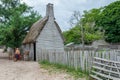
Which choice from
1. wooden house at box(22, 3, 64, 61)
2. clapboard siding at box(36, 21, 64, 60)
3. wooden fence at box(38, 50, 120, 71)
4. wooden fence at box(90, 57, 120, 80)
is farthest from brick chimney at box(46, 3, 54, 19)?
wooden fence at box(90, 57, 120, 80)

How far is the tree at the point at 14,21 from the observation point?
31.6m

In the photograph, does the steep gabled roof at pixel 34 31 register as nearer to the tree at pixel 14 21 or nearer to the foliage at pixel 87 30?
the tree at pixel 14 21

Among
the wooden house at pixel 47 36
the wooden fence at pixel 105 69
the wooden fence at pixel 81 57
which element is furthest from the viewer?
the wooden house at pixel 47 36

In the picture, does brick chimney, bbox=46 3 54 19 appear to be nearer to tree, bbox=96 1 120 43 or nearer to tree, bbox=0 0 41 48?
tree, bbox=0 0 41 48

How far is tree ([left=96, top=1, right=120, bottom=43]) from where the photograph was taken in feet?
195

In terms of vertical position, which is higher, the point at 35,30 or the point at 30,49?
the point at 35,30

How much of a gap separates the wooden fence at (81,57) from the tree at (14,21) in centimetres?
1022

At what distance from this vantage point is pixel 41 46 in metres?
30.3

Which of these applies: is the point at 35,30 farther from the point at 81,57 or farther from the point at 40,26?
the point at 81,57


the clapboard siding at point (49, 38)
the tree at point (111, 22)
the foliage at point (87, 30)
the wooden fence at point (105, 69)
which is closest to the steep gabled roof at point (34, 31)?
the clapboard siding at point (49, 38)

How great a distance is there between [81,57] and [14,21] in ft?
53.8

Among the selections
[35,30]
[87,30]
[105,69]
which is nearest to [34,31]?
[35,30]

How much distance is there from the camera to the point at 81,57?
16.8 m

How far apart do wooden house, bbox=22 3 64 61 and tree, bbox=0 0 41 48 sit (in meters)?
2.08
